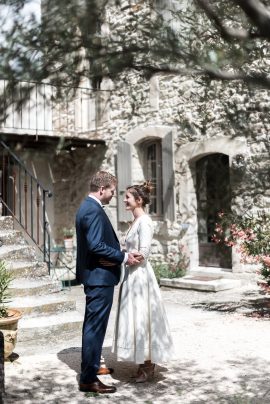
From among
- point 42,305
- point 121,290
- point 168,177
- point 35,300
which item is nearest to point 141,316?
point 121,290

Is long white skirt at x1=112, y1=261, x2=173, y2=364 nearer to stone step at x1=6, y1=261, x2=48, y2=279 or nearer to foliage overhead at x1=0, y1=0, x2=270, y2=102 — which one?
foliage overhead at x1=0, y1=0, x2=270, y2=102

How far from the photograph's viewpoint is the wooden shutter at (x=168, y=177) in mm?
9210

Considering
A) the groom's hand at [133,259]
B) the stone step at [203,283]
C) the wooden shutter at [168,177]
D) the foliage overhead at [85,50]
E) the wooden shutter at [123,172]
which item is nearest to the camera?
the foliage overhead at [85,50]

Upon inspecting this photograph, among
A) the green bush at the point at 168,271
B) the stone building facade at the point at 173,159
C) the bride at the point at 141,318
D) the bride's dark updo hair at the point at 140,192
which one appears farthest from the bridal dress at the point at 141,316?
the green bush at the point at 168,271

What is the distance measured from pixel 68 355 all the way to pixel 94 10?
3349 mm

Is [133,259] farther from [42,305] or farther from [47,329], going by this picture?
[42,305]

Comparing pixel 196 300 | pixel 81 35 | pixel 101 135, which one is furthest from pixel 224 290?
pixel 81 35

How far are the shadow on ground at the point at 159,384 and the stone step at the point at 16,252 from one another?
1903 millimetres

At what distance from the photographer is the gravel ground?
11.5ft

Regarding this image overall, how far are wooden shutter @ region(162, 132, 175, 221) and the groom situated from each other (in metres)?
5.60

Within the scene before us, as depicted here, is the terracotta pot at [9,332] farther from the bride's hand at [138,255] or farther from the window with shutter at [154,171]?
the window with shutter at [154,171]

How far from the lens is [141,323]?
3.74m

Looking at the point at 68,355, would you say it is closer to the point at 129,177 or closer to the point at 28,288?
the point at 28,288

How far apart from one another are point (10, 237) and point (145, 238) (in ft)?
9.50
